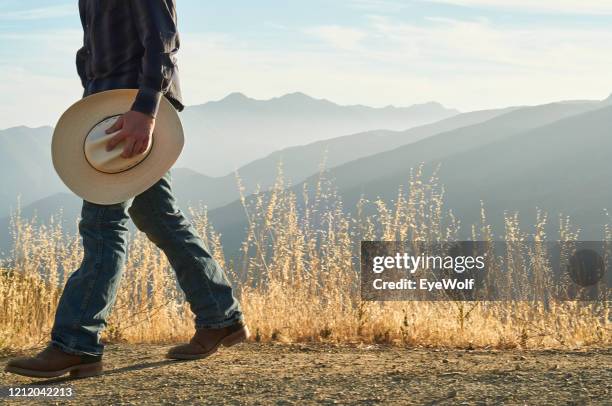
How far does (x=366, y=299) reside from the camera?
466 centimetres

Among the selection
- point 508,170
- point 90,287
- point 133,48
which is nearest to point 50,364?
point 90,287

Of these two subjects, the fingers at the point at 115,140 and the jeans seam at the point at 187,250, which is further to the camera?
the jeans seam at the point at 187,250

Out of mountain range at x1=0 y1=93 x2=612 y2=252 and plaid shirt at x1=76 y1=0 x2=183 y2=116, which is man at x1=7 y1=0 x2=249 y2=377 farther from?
mountain range at x1=0 y1=93 x2=612 y2=252

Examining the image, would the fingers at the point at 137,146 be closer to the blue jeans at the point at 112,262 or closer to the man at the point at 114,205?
the man at the point at 114,205

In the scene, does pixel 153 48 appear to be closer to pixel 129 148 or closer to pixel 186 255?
pixel 129 148

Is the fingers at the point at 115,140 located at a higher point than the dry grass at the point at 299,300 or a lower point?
higher

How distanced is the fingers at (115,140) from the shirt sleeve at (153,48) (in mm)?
105

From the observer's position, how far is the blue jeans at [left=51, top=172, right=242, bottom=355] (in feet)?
10.2

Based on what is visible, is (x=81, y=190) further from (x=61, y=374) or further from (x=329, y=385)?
(x=329, y=385)

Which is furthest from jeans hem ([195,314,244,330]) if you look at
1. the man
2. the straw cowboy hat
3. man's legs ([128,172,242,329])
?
the straw cowboy hat

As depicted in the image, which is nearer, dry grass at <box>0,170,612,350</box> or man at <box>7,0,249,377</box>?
man at <box>7,0,249,377</box>

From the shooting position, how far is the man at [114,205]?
9.84 feet

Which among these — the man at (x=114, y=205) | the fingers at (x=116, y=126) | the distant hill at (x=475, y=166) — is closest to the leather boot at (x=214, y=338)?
the man at (x=114, y=205)

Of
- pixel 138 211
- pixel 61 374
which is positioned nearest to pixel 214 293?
pixel 138 211
